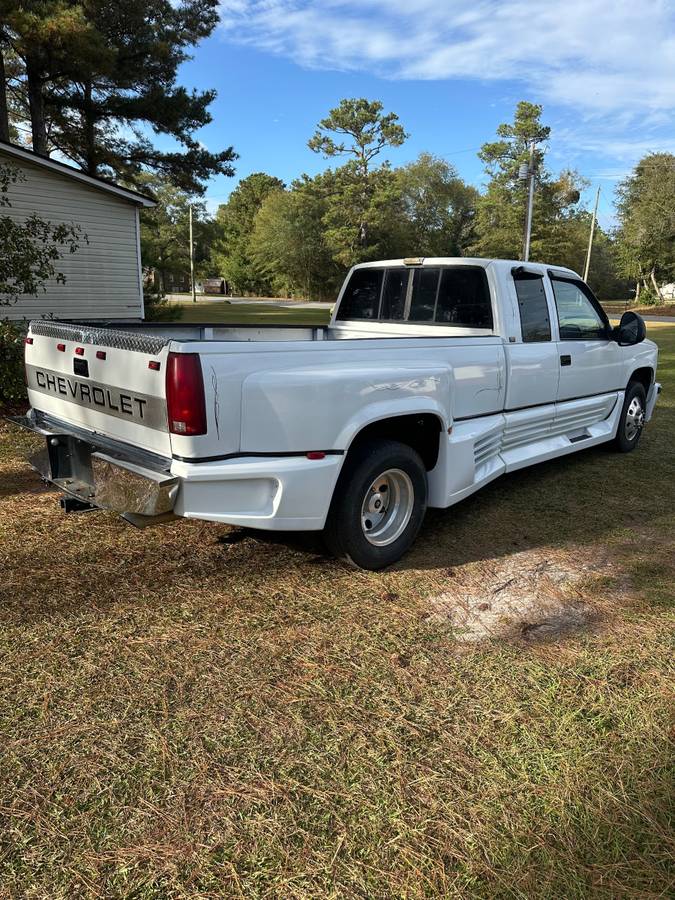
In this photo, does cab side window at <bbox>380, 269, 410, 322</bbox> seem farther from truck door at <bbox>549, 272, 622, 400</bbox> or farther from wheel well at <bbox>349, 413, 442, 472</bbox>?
wheel well at <bbox>349, 413, 442, 472</bbox>

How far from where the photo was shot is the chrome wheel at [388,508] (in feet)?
12.4

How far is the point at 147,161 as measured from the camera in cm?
1914

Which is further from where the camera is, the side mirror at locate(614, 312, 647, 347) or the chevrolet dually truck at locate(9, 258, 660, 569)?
the side mirror at locate(614, 312, 647, 347)

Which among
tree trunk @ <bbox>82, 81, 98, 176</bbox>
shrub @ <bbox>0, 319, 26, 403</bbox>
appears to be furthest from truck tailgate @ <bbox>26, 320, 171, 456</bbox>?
tree trunk @ <bbox>82, 81, 98, 176</bbox>

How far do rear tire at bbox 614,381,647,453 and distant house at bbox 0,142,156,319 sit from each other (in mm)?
11456

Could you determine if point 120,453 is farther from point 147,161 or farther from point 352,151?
point 352,151

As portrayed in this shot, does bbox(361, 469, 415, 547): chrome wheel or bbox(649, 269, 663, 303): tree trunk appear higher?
bbox(649, 269, 663, 303): tree trunk

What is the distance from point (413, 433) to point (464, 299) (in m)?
1.38

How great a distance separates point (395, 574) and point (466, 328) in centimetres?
203

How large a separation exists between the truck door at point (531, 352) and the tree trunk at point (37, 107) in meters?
15.0

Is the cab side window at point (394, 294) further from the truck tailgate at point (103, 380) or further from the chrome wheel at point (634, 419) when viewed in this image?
the chrome wheel at point (634, 419)

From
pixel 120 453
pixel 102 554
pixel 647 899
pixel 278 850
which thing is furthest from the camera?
pixel 102 554

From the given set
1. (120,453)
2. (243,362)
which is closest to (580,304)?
(243,362)

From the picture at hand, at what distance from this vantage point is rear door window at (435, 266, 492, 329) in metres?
4.70
